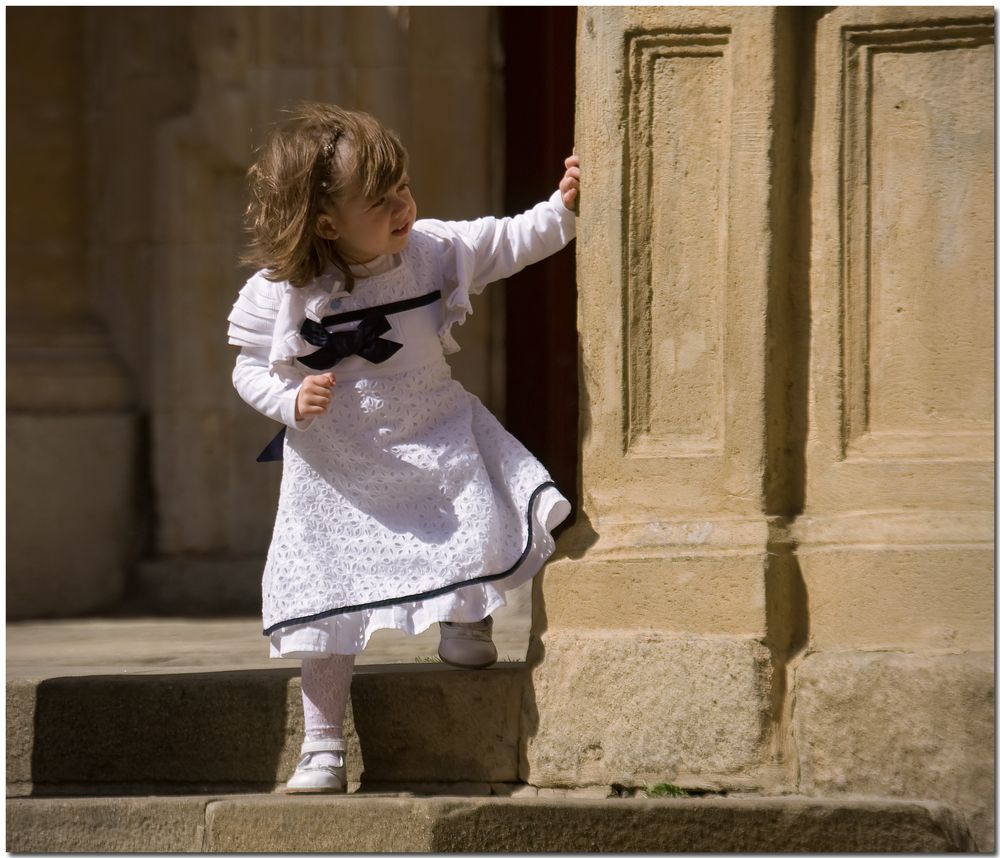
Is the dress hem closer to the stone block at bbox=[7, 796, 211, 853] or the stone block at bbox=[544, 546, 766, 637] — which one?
the stone block at bbox=[544, 546, 766, 637]

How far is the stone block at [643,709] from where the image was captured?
305 centimetres

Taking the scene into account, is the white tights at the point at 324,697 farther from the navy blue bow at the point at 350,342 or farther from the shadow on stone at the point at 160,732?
the navy blue bow at the point at 350,342

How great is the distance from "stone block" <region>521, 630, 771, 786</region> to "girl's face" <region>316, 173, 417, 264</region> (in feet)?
2.87

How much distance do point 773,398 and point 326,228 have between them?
95 centimetres

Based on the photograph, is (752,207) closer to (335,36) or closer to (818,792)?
(818,792)

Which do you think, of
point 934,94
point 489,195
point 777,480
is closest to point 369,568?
point 777,480

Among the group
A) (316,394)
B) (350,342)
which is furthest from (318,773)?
(350,342)

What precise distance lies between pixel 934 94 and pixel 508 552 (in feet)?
4.00

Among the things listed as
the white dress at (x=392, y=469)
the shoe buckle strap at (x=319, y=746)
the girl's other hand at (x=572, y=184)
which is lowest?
the shoe buckle strap at (x=319, y=746)

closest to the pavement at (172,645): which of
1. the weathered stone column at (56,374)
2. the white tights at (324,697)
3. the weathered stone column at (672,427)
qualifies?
the weathered stone column at (56,374)

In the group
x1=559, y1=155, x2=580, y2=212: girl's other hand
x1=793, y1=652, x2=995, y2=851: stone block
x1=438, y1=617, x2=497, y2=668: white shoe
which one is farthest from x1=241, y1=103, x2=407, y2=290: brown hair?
x1=793, y1=652, x2=995, y2=851: stone block

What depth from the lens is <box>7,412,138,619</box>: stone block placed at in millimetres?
5758

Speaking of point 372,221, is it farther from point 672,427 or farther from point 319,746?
point 319,746

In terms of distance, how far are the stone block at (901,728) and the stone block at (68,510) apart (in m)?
3.42
